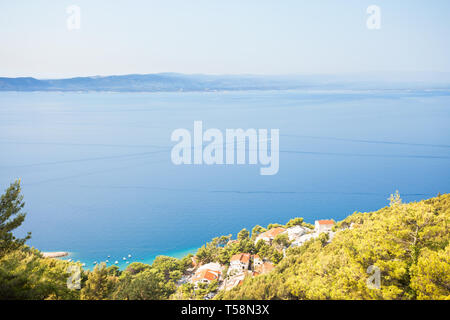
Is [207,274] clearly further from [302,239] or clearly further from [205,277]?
[302,239]

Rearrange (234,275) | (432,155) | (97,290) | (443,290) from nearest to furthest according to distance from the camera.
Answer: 1. (443,290)
2. (97,290)
3. (234,275)
4. (432,155)

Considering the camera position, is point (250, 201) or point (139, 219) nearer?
point (139, 219)

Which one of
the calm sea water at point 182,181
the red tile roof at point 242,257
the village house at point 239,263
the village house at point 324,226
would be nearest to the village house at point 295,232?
the village house at point 324,226

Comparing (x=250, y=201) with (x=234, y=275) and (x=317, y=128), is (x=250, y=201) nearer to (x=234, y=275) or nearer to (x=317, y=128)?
(x=234, y=275)

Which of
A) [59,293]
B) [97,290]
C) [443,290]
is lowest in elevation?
[97,290]

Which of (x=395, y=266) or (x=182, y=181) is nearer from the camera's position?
(x=395, y=266)

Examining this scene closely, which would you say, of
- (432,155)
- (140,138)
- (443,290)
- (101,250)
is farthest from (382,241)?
(140,138)

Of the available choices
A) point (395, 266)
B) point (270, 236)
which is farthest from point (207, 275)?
point (395, 266)

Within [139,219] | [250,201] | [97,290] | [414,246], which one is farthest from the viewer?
[250,201]
